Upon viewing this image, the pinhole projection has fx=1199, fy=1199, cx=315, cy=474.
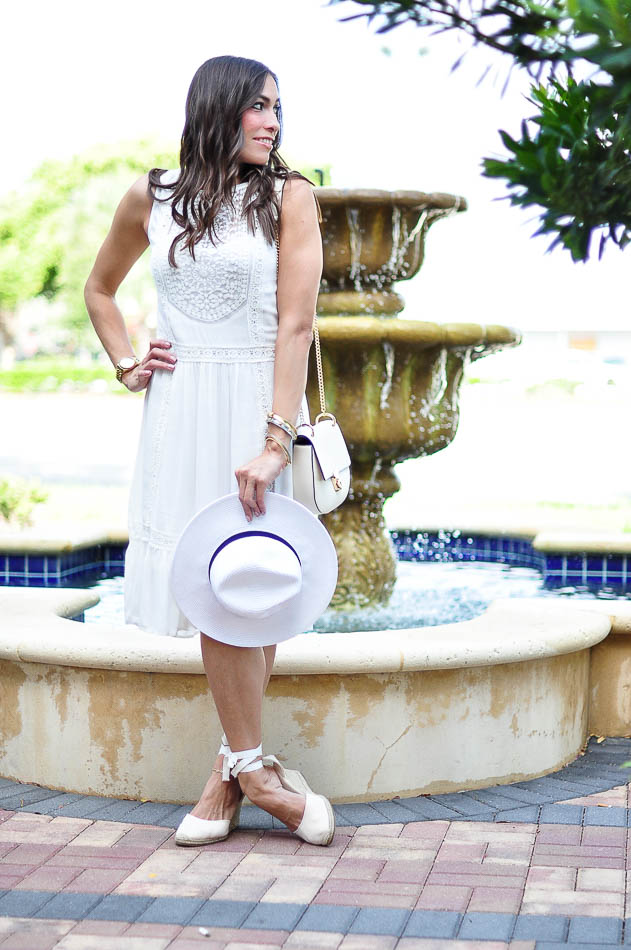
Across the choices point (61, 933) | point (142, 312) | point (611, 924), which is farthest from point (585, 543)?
point (142, 312)

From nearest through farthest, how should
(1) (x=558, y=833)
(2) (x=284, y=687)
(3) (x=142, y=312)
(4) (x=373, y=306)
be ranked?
(1) (x=558, y=833) → (2) (x=284, y=687) → (4) (x=373, y=306) → (3) (x=142, y=312)

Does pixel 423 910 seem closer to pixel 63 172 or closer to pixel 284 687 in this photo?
pixel 284 687

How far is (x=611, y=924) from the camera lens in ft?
8.43

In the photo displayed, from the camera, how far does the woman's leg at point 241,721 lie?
297 cm

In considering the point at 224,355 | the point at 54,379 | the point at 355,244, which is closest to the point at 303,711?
the point at 224,355

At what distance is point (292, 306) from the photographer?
2896 millimetres

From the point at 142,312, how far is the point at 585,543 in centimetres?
4366

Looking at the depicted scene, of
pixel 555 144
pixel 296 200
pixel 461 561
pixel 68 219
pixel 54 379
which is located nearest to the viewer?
pixel 555 144

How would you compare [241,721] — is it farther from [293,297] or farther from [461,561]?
[461,561]

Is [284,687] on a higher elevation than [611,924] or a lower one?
higher

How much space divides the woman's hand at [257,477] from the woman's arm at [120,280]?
352mm

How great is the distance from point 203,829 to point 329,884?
0.40 metres

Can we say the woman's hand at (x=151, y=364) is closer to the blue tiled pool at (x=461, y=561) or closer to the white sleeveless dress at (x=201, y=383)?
the white sleeveless dress at (x=201, y=383)

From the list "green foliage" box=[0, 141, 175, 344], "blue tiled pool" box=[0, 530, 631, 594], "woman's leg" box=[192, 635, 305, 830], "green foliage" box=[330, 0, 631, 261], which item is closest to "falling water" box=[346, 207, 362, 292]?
"blue tiled pool" box=[0, 530, 631, 594]
